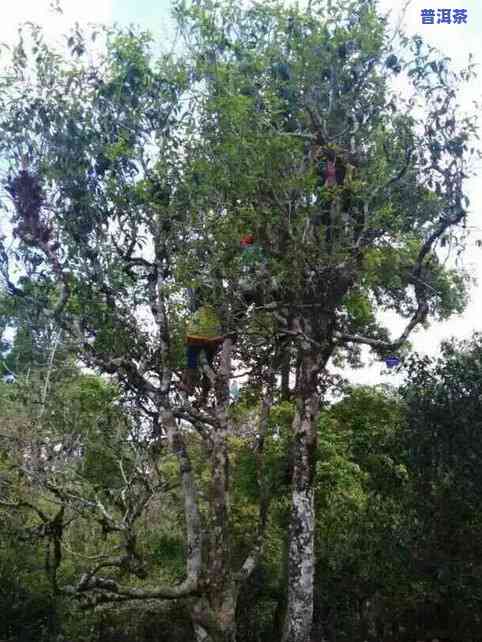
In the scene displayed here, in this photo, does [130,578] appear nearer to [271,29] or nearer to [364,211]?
[364,211]

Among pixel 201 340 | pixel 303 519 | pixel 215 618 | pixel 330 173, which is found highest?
pixel 330 173

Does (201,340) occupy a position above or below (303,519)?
above

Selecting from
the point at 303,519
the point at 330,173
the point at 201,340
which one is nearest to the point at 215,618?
the point at 303,519

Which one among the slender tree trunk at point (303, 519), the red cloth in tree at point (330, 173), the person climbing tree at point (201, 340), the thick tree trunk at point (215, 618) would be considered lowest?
the thick tree trunk at point (215, 618)

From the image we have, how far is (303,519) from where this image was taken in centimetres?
925

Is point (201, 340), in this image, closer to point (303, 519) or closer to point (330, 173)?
point (303, 519)

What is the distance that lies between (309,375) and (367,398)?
4.47m

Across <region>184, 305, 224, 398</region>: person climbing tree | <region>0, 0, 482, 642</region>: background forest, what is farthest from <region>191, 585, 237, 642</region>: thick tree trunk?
<region>184, 305, 224, 398</region>: person climbing tree

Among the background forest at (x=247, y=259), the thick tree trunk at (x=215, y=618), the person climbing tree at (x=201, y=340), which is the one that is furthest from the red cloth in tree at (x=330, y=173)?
the thick tree trunk at (x=215, y=618)

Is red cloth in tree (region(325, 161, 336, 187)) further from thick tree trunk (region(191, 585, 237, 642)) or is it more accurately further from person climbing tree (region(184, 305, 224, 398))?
thick tree trunk (region(191, 585, 237, 642))

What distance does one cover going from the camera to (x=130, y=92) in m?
9.91

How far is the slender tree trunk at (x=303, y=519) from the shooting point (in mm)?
8938

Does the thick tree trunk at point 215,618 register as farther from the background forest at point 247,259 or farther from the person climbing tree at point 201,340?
the person climbing tree at point 201,340

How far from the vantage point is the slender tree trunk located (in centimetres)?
894
